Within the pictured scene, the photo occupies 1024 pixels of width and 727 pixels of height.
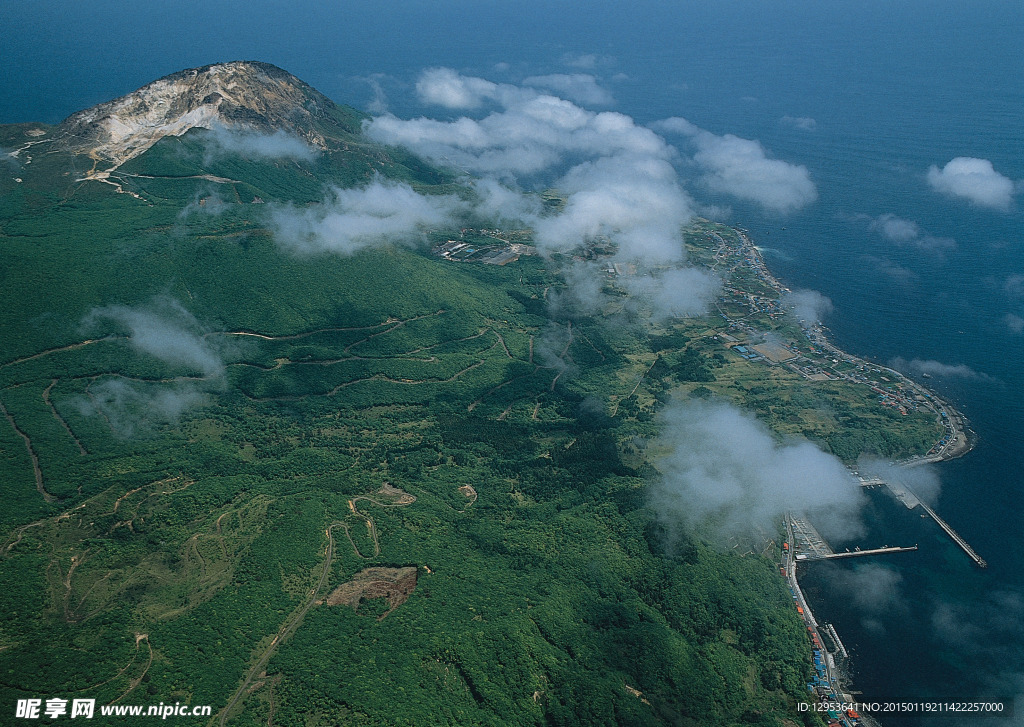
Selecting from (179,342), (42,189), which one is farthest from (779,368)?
(42,189)

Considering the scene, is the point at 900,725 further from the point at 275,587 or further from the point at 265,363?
the point at 265,363

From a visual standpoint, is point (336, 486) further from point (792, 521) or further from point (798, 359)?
point (798, 359)

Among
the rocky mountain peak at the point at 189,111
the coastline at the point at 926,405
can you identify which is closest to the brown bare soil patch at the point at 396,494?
the coastline at the point at 926,405

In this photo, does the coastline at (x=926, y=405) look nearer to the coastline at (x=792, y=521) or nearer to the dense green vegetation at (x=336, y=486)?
the coastline at (x=792, y=521)

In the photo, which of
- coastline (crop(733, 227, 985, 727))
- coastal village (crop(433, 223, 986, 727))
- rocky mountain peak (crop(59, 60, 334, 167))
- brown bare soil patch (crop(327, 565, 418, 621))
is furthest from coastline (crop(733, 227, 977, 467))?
rocky mountain peak (crop(59, 60, 334, 167))

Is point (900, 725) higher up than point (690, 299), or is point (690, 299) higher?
point (690, 299)
